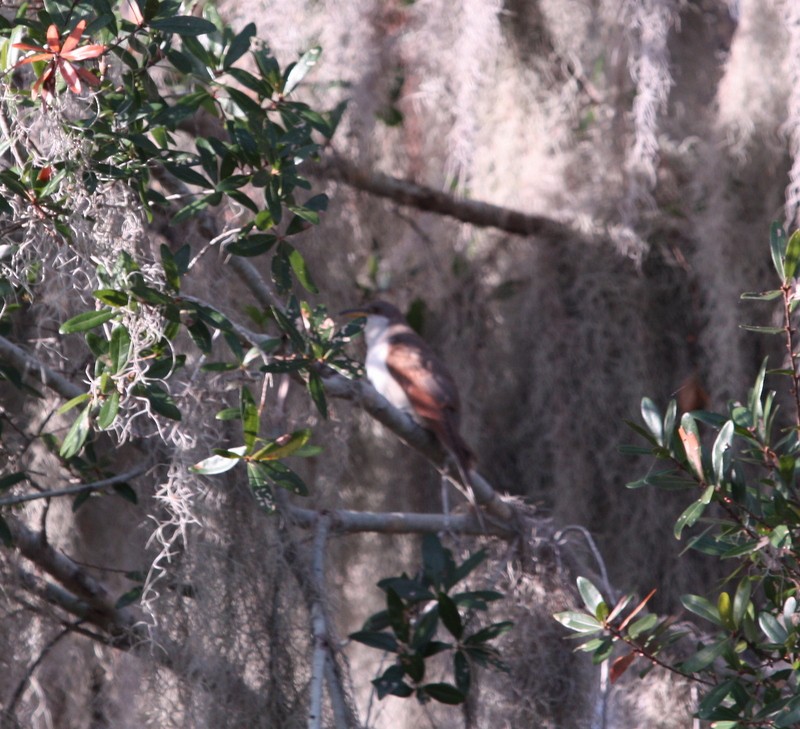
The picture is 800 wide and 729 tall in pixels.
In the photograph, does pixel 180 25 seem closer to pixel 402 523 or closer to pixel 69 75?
pixel 69 75

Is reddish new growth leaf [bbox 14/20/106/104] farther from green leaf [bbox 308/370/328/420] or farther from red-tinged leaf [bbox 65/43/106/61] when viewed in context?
green leaf [bbox 308/370/328/420]

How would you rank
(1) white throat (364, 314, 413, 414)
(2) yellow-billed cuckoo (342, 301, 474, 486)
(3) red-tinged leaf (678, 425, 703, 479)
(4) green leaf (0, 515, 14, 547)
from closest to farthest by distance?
1. (3) red-tinged leaf (678, 425, 703, 479)
2. (4) green leaf (0, 515, 14, 547)
3. (2) yellow-billed cuckoo (342, 301, 474, 486)
4. (1) white throat (364, 314, 413, 414)

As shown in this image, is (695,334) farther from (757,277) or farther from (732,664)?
(732,664)

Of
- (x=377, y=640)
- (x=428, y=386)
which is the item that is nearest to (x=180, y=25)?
(x=377, y=640)

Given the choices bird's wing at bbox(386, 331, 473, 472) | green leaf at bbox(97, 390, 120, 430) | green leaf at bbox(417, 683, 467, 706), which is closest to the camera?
green leaf at bbox(97, 390, 120, 430)

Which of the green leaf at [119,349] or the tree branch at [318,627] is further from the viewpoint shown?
the tree branch at [318,627]

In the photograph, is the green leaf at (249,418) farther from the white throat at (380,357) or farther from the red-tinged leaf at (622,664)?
the white throat at (380,357)

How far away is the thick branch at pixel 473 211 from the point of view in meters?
4.22

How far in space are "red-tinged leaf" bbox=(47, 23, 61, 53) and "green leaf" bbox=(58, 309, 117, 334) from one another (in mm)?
485

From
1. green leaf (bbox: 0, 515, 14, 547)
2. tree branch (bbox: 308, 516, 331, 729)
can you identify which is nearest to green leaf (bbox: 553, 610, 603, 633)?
tree branch (bbox: 308, 516, 331, 729)

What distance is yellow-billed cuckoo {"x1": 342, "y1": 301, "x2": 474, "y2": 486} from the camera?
3834mm

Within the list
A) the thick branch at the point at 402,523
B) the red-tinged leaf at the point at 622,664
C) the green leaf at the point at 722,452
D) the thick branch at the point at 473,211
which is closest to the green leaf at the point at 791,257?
the green leaf at the point at 722,452

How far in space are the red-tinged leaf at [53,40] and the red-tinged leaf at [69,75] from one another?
0.02 meters

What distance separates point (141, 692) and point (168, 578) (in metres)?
0.30
